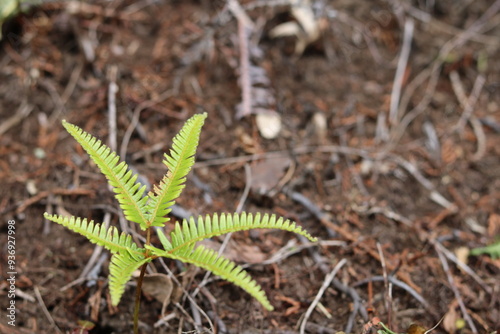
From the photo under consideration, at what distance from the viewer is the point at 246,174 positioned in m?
2.85

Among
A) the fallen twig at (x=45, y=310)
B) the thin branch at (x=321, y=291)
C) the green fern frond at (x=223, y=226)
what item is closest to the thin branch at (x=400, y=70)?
the thin branch at (x=321, y=291)

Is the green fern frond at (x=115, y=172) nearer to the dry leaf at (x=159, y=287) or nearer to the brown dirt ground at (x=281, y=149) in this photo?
the dry leaf at (x=159, y=287)

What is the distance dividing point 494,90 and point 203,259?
116 inches

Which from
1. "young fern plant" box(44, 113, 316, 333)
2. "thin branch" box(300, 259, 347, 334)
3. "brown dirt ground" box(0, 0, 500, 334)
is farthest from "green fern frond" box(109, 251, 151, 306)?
"thin branch" box(300, 259, 347, 334)

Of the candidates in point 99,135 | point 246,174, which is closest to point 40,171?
point 99,135

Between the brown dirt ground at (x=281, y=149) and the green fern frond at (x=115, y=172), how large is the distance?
0.55 m

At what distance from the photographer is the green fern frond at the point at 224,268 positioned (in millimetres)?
1768

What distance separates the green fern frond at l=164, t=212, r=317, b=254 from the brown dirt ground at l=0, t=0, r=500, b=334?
44 cm

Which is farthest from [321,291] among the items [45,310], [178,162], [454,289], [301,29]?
[301,29]

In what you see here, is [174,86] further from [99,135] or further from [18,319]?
[18,319]

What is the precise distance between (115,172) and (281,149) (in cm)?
138

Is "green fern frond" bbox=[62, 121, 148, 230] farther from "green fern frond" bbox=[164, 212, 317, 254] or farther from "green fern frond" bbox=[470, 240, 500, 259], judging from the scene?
"green fern frond" bbox=[470, 240, 500, 259]

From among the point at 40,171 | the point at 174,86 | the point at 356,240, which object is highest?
the point at 174,86

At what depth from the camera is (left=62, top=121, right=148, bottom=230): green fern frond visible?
186 cm
